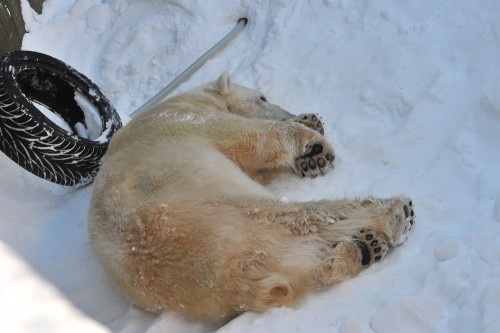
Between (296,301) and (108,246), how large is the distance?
1017 mm

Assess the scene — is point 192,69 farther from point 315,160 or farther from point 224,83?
point 315,160

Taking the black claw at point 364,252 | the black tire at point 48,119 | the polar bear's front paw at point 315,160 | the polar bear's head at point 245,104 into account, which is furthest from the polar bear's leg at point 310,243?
the black tire at point 48,119

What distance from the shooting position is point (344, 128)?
4883 mm

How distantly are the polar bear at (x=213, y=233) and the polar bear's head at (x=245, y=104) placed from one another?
1.04 meters

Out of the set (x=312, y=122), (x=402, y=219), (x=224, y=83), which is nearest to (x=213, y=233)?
(x=402, y=219)

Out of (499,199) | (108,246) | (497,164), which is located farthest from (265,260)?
(497,164)

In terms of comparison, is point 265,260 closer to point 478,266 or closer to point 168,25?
point 478,266

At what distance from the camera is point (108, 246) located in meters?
3.53

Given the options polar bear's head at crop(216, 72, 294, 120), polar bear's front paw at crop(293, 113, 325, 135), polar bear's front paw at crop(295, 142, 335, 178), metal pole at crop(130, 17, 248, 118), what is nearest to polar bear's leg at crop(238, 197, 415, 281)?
polar bear's front paw at crop(295, 142, 335, 178)

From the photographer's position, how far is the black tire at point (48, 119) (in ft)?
14.8

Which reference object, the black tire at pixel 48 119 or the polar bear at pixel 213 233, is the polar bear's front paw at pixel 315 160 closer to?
the polar bear at pixel 213 233

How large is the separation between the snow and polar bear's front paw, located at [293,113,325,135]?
0.32 feet

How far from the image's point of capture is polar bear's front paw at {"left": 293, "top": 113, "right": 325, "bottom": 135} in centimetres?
487

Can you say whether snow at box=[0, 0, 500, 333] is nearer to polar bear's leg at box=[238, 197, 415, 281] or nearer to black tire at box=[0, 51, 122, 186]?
polar bear's leg at box=[238, 197, 415, 281]
